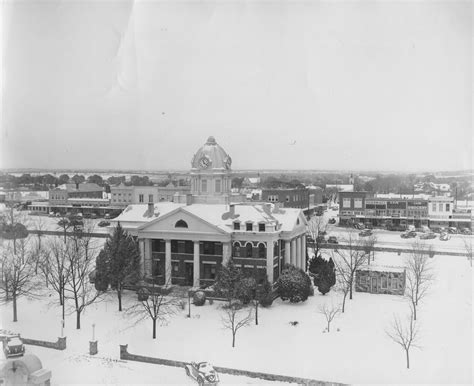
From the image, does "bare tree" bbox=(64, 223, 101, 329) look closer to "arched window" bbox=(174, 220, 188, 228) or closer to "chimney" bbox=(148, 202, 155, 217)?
"chimney" bbox=(148, 202, 155, 217)

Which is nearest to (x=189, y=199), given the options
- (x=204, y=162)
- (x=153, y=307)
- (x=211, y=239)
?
(x=204, y=162)

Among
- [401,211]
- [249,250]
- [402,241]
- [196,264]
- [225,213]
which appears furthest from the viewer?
[401,211]

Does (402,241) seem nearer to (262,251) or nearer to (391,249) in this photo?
(391,249)

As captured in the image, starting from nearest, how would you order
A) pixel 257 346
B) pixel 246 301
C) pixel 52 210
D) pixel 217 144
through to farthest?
pixel 257 346, pixel 246 301, pixel 217 144, pixel 52 210

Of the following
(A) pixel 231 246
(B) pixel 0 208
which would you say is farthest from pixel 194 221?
(B) pixel 0 208

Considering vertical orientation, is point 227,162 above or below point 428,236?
above

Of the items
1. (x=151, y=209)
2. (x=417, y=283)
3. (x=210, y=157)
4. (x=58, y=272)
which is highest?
(x=210, y=157)

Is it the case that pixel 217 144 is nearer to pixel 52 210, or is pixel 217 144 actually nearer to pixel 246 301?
pixel 246 301

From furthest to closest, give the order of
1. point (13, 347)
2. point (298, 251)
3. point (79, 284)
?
point (298, 251) → point (79, 284) → point (13, 347)
